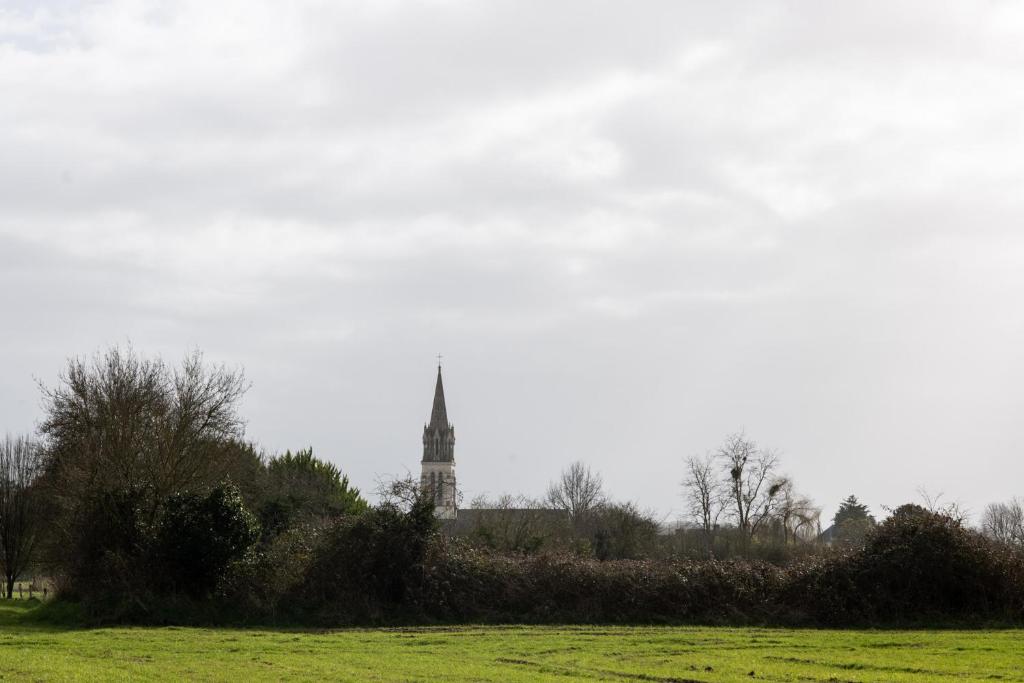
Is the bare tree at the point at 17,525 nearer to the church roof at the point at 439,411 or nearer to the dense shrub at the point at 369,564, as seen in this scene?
the dense shrub at the point at 369,564

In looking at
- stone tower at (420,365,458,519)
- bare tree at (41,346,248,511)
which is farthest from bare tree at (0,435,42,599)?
stone tower at (420,365,458,519)

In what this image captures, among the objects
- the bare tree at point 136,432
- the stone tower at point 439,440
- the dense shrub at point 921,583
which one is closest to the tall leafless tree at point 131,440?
the bare tree at point 136,432

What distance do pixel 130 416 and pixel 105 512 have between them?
24.4 ft

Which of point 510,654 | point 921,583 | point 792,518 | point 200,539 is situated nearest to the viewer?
point 510,654

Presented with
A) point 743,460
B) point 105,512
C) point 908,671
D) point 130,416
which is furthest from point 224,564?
point 743,460

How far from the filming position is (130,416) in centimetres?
3981

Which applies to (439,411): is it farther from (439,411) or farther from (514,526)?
(514,526)

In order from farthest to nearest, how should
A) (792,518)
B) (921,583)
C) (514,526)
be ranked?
1. (792,518)
2. (514,526)
3. (921,583)

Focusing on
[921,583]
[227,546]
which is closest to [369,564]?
[227,546]

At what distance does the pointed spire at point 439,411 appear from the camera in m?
145

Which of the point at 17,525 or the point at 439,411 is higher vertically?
the point at 439,411

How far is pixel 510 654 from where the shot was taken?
21969 mm

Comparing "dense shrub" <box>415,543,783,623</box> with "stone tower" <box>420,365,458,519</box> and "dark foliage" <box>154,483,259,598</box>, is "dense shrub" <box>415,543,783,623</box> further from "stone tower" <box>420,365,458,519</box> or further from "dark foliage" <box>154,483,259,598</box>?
"stone tower" <box>420,365,458,519</box>

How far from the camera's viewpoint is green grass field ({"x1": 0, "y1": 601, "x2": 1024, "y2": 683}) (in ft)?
59.4
